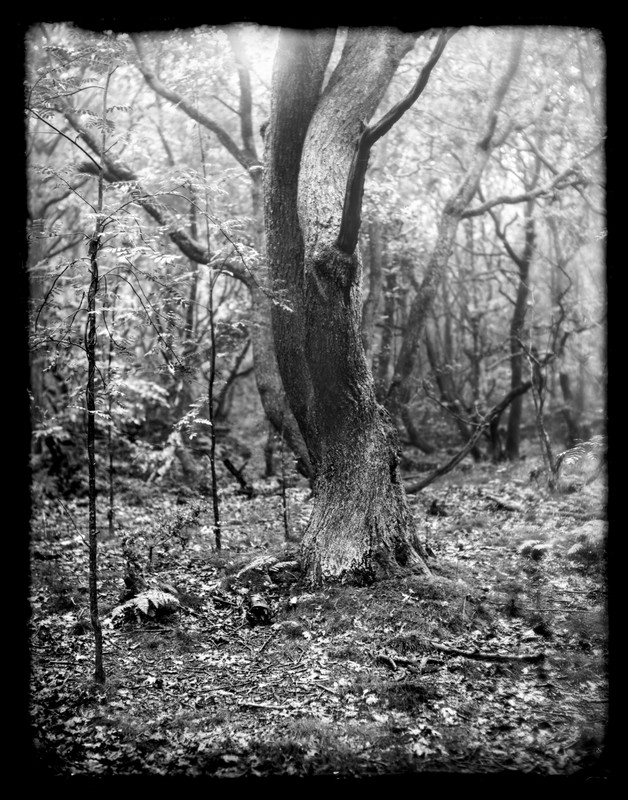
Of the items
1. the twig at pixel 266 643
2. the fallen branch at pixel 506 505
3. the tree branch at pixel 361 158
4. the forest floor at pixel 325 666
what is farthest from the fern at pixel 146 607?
the fallen branch at pixel 506 505

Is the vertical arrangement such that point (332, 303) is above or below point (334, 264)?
below

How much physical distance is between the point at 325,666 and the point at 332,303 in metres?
3.33

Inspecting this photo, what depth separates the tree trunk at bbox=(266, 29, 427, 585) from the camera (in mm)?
5605

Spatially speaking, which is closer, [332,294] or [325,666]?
[325,666]

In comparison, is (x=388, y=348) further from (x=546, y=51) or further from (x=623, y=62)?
(x=623, y=62)

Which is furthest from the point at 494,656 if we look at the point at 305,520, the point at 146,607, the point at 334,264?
the point at 305,520

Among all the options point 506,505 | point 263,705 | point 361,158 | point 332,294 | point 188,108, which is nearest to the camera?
point 263,705

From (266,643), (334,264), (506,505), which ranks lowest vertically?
(266,643)

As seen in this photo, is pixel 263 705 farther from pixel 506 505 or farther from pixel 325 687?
pixel 506 505

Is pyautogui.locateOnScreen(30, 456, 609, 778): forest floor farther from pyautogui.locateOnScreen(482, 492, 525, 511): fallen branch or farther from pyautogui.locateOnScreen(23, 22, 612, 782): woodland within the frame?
pyautogui.locateOnScreen(482, 492, 525, 511): fallen branch

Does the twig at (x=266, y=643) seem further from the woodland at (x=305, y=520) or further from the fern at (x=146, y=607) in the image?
A: the fern at (x=146, y=607)

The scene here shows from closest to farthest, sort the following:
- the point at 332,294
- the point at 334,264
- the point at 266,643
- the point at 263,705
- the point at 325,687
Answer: the point at 263,705
the point at 325,687
the point at 266,643
the point at 334,264
the point at 332,294

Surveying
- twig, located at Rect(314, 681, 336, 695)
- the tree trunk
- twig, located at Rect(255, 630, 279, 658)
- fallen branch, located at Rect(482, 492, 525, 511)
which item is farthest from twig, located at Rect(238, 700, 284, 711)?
fallen branch, located at Rect(482, 492, 525, 511)

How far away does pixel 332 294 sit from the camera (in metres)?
5.62
